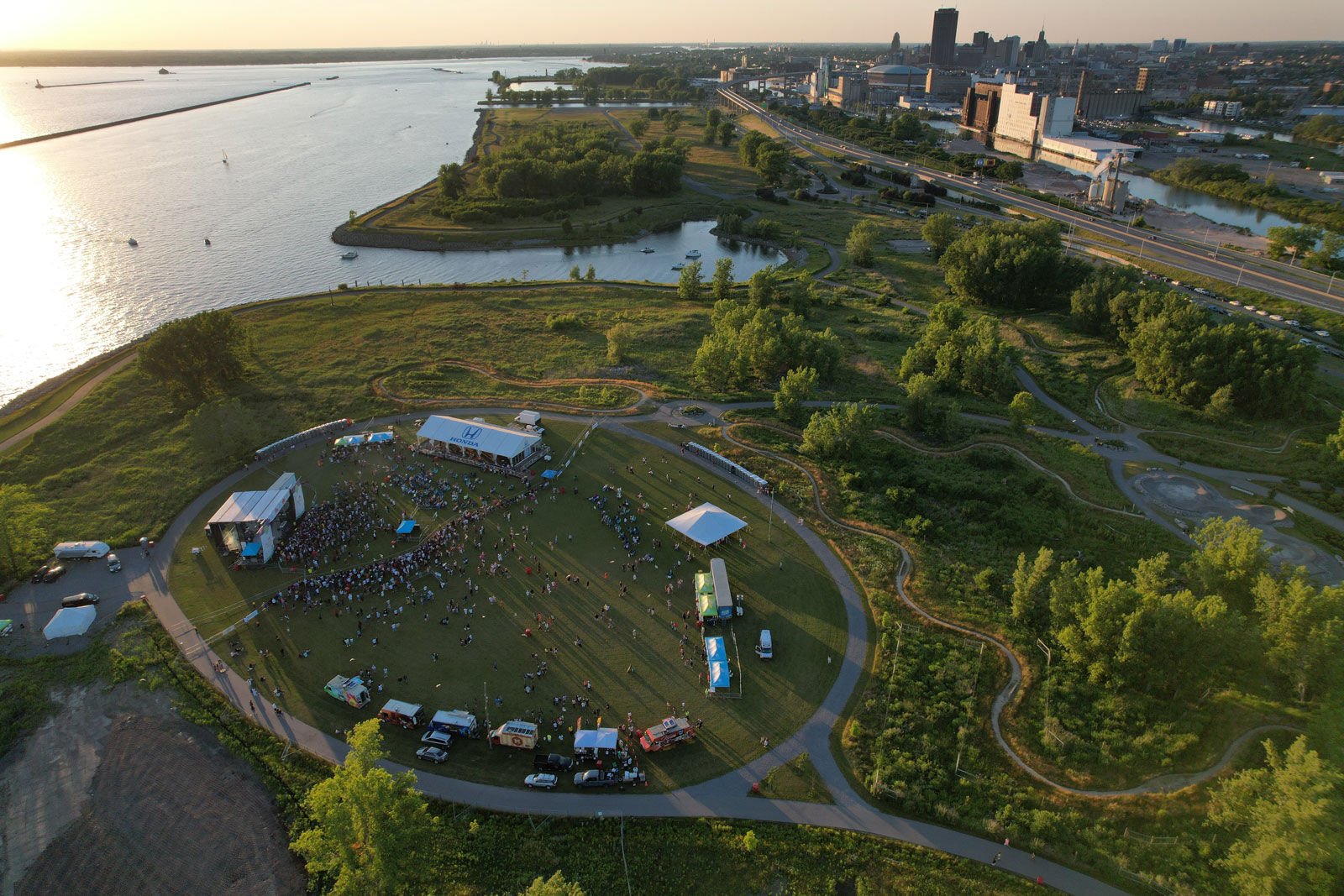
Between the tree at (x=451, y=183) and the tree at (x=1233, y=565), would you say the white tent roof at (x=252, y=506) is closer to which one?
the tree at (x=1233, y=565)

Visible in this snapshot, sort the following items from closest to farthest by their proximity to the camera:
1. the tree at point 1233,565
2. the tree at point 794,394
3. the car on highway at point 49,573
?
the tree at point 1233,565 < the car on highway at point 49,573 < the tree at point 794,394

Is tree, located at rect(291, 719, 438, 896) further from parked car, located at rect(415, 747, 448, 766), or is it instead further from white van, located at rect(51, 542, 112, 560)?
white van, located at rect(51, 542, 112, 560)

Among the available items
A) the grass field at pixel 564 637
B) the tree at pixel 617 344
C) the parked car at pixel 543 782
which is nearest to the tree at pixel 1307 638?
the grass field at pixel 564 637

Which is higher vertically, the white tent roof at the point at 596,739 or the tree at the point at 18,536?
the tree at the point at 18,536

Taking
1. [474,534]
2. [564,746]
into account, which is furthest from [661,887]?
[474,534]

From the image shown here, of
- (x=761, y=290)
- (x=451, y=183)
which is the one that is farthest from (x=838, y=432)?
(x=451, y=183)

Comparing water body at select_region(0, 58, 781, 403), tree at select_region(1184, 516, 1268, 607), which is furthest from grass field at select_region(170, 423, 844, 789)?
water body at select_region(0, 58, 781, 403)

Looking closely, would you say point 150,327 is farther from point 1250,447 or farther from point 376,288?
point 1250,447
